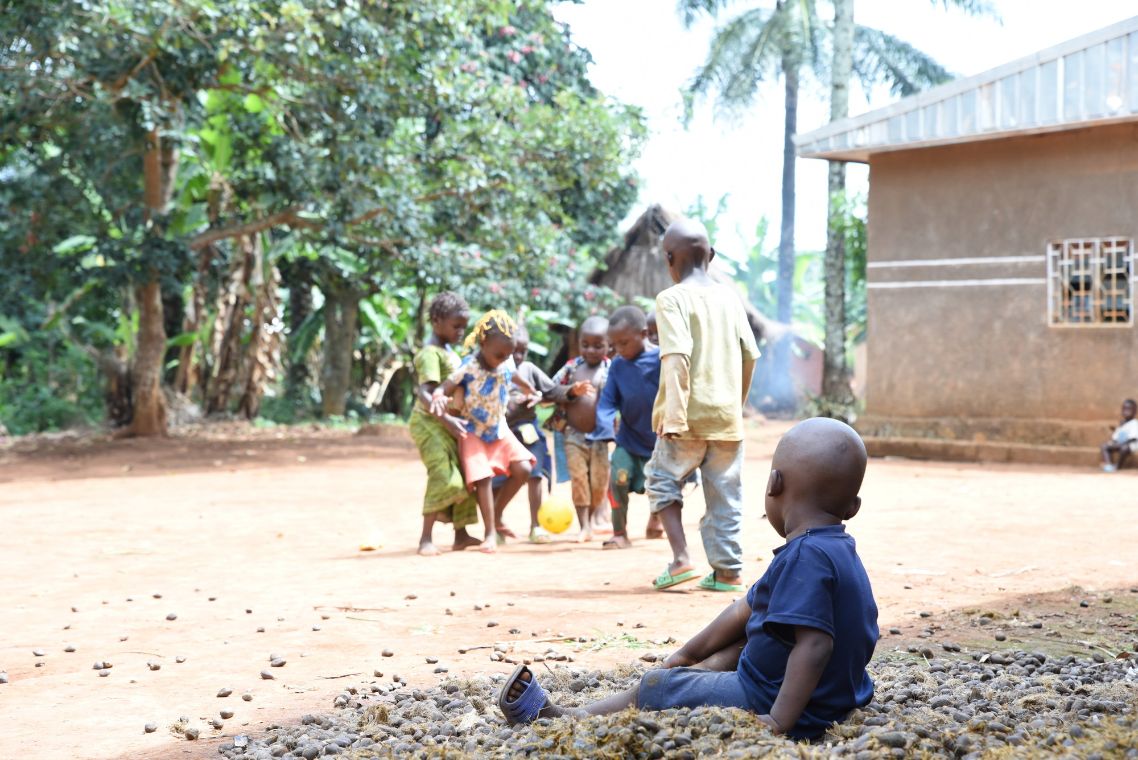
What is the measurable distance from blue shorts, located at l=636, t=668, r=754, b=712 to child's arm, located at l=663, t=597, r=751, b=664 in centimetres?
6

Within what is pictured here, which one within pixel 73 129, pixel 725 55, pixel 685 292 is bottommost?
pixel 685 292

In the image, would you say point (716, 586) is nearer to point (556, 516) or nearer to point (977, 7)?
point (556, 516)

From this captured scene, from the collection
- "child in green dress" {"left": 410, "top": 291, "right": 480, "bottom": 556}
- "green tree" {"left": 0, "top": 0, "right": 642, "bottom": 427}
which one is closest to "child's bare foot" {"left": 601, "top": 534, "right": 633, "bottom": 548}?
"child in green dress" {"left": 410, "top": 291, "right": 480, "bottom": 556}

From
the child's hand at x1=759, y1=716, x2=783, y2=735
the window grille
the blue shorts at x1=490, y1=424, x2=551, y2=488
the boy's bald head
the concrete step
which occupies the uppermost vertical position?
the window grille

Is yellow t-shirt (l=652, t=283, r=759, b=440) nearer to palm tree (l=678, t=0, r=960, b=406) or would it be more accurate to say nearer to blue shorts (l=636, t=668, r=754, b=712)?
blue shorts (l=636, t=668, r=754, b=712)

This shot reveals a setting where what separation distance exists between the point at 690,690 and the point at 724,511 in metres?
2.55

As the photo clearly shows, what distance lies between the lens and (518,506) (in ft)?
34.6

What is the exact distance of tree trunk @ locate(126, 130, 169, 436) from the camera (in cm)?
1588

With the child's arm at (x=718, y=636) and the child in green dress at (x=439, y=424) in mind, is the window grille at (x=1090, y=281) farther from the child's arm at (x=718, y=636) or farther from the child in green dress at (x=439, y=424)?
the child's arm at (x=718, y=636)

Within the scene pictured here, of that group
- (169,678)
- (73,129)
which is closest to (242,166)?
(73,129)

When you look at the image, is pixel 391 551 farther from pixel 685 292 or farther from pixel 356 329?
pixel 356 329

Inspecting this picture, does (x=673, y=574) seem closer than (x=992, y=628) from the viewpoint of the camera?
No

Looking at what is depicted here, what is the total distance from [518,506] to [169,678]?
6318 mm

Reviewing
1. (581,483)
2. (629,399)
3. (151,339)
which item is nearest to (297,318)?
(151,339)
